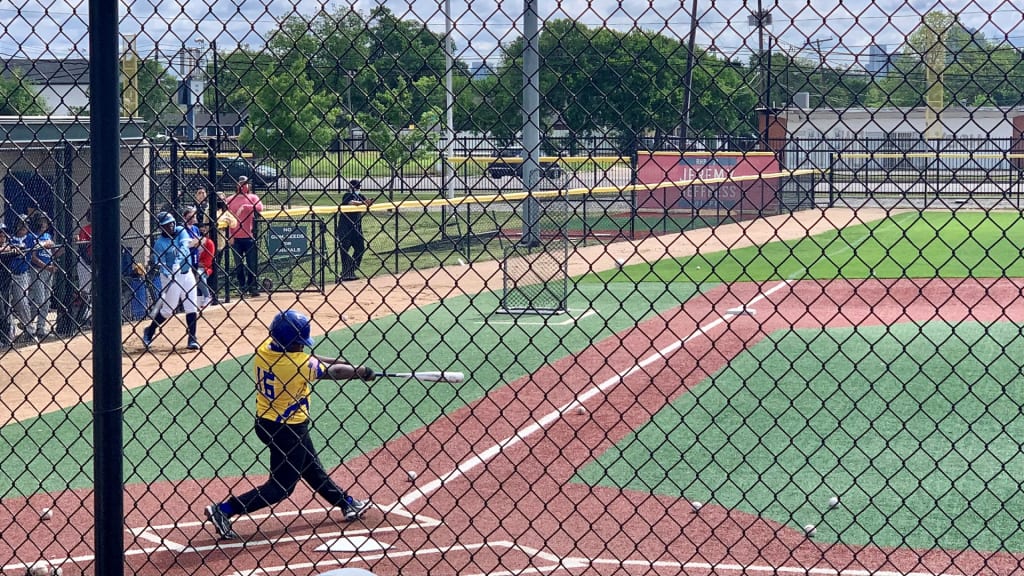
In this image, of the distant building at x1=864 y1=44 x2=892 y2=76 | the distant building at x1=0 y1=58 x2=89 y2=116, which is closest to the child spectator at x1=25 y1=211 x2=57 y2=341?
the distant building at x1=0 y1=58 x2=89 y2=116

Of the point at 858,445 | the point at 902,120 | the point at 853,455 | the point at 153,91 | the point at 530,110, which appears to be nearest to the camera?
the point at 902,120

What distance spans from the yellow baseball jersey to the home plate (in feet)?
2.78

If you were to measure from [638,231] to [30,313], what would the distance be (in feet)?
55.5

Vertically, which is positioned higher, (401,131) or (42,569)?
(401,131)

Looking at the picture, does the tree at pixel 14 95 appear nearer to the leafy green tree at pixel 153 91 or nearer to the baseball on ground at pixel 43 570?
the leafy green tree at pixel 153 91

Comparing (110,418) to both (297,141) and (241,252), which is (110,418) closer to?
(241,252)

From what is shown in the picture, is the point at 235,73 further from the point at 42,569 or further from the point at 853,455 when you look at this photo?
the point at 853,455

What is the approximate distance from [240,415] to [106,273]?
7904mm

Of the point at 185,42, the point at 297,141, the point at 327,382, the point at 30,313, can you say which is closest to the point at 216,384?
the point at 327,382

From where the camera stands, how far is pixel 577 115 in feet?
59.8

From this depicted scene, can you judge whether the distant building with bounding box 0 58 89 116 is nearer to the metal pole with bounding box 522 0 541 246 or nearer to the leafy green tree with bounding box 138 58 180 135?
the leafy green tree with bounding box 138 58 180 135

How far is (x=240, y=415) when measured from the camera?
39.1ft

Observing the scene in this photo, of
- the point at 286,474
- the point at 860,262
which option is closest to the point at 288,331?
the point at 286,474

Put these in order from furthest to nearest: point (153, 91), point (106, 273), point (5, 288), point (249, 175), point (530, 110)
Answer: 1. point (249, 175)
2. point (5, 288)
3. point (530, 110)
4. point (153, 91)
5. point (106, 273)
